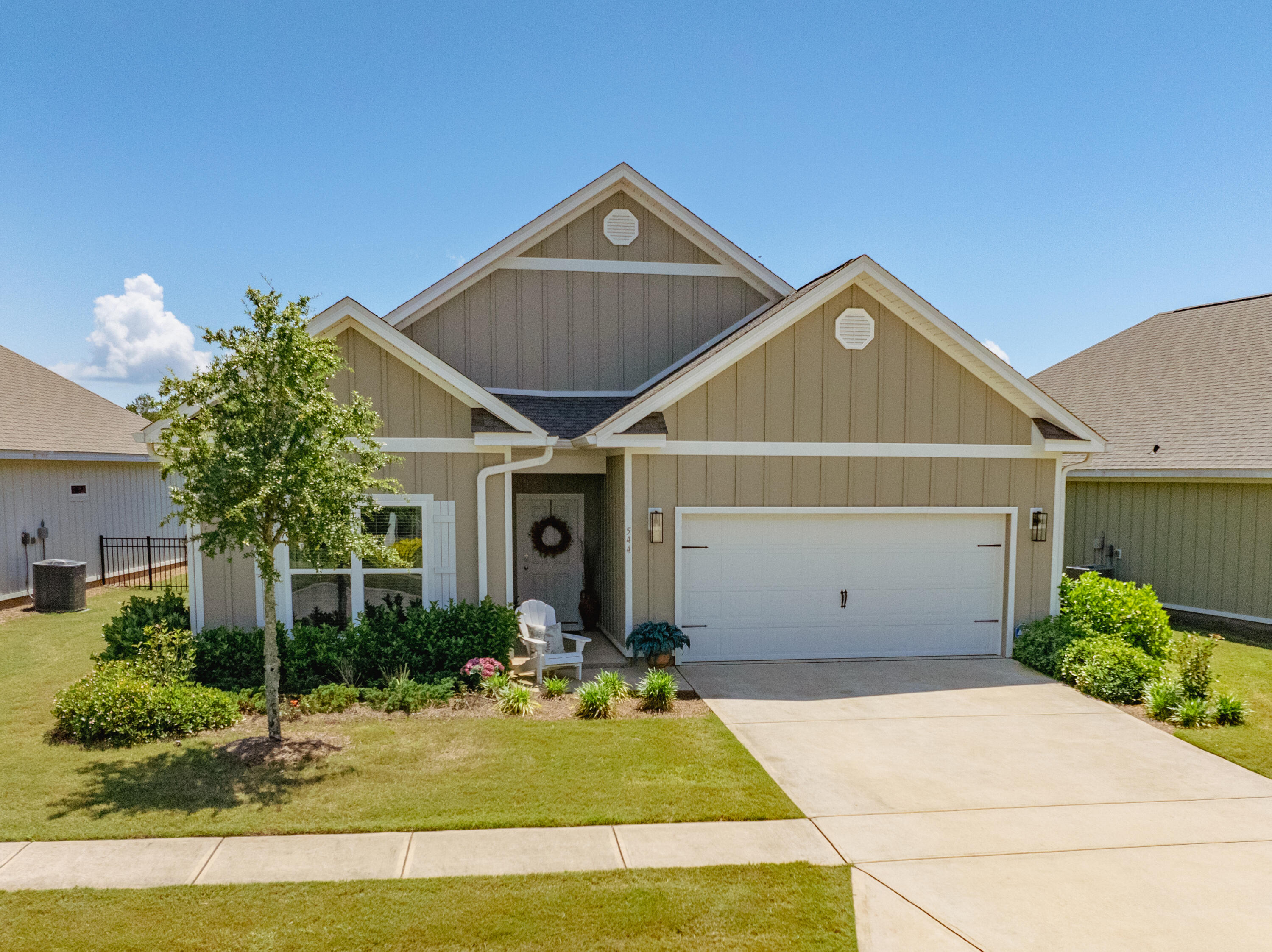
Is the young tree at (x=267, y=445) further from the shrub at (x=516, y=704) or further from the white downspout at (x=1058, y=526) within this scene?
the white downspout at (x=1058, y=526)

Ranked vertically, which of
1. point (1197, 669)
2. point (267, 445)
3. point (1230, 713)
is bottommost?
point (1230, 713)

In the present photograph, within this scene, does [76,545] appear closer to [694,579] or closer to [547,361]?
[547,361]

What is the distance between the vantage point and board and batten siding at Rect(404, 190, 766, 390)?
13430 mm

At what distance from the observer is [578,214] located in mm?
13664

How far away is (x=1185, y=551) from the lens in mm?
14469

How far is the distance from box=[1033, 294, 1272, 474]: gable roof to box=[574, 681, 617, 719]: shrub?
1164 centimetres

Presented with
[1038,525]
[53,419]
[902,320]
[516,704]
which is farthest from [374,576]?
[53,419]

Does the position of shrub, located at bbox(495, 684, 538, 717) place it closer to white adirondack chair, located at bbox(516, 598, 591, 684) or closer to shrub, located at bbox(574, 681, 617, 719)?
shrub, located at bbox(574, 681, 617, 719)

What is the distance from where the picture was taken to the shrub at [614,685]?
886 cm

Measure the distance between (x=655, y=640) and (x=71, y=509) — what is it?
14.5 meters

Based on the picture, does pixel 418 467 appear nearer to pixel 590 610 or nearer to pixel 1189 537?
pixel 590 610

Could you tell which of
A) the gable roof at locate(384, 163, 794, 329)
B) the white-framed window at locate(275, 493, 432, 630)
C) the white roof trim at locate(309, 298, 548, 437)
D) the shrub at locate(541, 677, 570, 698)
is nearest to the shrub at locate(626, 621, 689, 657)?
the shrub at locate(541, 677, 570, 698)

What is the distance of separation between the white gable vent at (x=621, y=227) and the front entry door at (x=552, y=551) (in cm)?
462

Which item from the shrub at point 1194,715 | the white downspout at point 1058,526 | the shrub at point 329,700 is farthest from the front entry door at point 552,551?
the shrub at point 1194,715
